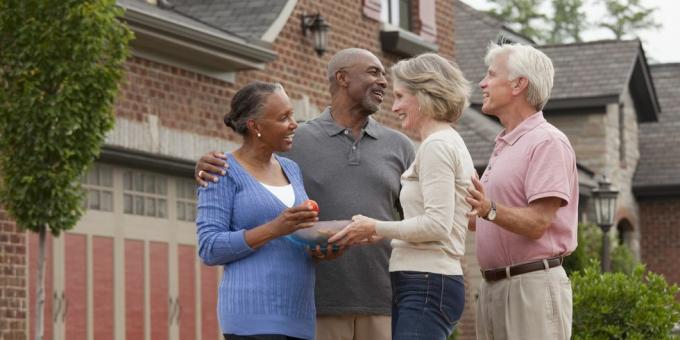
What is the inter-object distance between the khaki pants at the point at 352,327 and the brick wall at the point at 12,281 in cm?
639

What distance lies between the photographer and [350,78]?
22.4 ft

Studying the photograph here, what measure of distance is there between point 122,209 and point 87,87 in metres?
3.10

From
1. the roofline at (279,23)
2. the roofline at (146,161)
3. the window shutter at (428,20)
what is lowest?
the roofline at (146,161)

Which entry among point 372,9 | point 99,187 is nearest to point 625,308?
point 99,187

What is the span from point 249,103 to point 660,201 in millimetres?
26448

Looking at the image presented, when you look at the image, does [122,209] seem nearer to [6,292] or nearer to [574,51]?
[6,292]

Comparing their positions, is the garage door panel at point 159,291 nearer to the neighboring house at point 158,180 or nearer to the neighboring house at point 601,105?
the neighboring house at point 158,180

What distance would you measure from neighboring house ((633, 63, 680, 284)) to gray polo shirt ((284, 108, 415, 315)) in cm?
2471

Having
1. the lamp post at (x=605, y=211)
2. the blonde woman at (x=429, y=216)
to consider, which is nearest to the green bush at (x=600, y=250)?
the lamp post at (x=605, y=211)

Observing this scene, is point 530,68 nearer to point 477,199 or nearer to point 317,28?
point 477,199

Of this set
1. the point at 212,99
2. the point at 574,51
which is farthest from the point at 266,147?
the point at 574,51

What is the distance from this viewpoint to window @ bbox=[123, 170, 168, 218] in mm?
14258

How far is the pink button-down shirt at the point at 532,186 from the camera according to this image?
20.3ft

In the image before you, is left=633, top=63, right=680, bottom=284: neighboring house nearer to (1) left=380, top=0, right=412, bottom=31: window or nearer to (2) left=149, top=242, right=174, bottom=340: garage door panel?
(1) left=380, top=0, right=412, bottom=31: window
